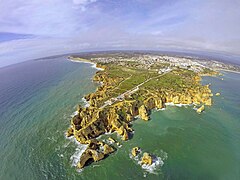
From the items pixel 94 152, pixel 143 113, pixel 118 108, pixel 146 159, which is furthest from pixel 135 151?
pixel 118 108

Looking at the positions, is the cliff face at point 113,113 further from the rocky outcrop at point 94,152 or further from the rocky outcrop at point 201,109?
the rocky outcrop at point 201,109

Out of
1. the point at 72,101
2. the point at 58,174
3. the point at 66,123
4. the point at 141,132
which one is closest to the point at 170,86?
the point at 141,132

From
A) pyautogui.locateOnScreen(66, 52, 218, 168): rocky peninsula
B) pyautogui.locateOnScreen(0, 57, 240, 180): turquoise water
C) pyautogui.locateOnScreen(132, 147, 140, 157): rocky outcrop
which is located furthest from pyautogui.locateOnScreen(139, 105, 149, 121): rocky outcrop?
pyautogui.locateOnScreen(132, 147, 140, 157): rocky outcrop

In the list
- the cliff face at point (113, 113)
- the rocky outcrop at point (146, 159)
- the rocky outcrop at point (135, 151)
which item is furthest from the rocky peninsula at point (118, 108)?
the rocky outcrop at point (146, 159)

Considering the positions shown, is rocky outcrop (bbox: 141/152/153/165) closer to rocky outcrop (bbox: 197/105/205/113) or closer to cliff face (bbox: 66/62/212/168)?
cliff face (bbox: 66/62/212/168)

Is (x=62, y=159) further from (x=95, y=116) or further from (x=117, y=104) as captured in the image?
(x=117, y=104)
